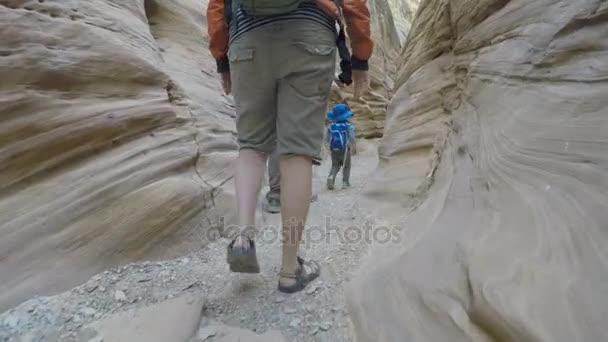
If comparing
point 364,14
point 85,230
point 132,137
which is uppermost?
point 364,14

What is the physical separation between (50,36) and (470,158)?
2.23 meters

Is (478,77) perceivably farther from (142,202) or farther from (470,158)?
(142,202)

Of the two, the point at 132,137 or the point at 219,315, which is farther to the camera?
the point at 132,137

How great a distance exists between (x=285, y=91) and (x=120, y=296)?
1066 mm

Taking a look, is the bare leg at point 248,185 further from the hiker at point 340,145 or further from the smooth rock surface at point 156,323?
the hiker at point 340,145

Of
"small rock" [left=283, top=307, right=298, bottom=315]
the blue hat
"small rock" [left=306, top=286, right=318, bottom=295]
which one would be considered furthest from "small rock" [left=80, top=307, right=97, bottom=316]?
the blue hat

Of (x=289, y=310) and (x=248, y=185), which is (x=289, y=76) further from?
(x=289, y=310)

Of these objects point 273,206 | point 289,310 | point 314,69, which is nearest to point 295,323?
point 289,310

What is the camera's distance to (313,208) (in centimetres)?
312

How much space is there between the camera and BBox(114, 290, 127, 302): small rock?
1615 millimetres

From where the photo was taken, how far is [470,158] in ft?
6.47

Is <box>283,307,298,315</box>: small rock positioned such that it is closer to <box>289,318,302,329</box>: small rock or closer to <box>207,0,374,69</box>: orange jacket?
<box>289,318,302,329</box>: small rock

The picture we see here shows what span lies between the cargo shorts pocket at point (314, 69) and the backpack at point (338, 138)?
3.73 metres

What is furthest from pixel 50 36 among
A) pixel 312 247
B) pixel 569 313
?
pixel 569 313
